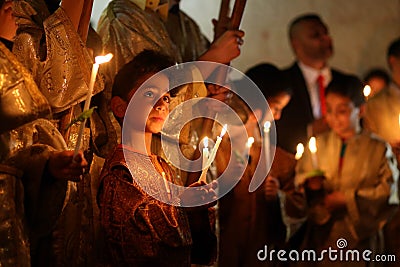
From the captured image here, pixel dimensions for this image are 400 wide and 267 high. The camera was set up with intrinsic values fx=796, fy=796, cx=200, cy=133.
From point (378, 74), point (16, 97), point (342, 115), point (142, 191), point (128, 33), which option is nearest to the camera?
point (16, 97)

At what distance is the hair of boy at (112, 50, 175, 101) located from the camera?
251cm

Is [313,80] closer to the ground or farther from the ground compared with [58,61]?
farther from the ground

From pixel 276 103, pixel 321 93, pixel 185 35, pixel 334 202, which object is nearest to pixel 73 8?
pixel 185 35

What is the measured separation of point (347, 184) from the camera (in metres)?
3.87

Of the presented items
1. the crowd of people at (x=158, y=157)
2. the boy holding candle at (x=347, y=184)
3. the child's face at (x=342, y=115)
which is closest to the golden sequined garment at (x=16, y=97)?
the crowd of people at (x=158, y=157)

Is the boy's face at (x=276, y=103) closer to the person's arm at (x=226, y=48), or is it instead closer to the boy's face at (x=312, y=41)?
the person's arm at (x=226, y=48)

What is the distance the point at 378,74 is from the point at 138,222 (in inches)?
134

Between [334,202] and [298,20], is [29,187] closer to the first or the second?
[334,202]

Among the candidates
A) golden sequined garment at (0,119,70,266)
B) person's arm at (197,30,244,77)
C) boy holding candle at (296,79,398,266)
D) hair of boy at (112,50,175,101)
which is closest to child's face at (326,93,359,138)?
boy holding candle at (296,79,398,266)

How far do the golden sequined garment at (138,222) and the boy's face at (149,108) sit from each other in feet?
0.46

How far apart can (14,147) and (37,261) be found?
37 cm

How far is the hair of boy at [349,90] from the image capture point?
13.7 feet

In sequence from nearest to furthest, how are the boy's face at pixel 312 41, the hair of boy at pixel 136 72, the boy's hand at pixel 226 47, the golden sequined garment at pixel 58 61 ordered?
1. the golden sequined garment at pixel 58 61
2. the hair of boy at pixel 136 72
3. the boy's hand at pixel 226 47
4. the boy's face at pixel 312 41

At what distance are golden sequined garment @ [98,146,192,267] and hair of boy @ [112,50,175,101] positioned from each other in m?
0.26
